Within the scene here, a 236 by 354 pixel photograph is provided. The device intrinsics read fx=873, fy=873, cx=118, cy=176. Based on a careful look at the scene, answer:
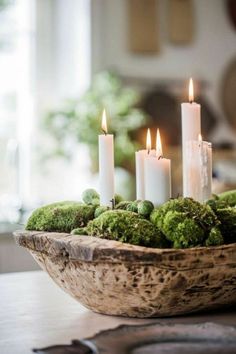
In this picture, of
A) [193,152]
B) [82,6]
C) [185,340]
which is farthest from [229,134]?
[185,340]

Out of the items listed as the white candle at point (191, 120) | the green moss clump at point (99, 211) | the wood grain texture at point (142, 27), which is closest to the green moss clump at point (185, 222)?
the green moss clump at point (99, 211)

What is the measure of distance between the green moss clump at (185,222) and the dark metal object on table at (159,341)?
139 millimetres

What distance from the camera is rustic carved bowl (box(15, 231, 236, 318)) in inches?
50.6

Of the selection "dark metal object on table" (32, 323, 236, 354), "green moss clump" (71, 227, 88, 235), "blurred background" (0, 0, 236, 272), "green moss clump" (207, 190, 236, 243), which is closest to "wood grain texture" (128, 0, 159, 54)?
"blurred background" (0, 0, 236, 272)

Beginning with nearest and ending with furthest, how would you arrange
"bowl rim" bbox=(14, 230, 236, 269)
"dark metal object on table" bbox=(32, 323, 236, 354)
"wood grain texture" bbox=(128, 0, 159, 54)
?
"dark metal object on table" bbox=(32, 323, 236, 354), "bowl rim" bbox=(14, 230, 236, 269), "wood grain texture" bbox=(128, 0, 159, 54)

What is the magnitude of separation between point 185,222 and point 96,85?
10.4 feet

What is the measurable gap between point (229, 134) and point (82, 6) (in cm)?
123

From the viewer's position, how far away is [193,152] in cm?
153

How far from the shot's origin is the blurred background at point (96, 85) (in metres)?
4.35

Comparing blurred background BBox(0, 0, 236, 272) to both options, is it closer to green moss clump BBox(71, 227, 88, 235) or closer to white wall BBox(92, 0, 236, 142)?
white wall BBox(92, 0, 236, 142)

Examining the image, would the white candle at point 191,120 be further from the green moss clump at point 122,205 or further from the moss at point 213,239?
the moss at point 213,239

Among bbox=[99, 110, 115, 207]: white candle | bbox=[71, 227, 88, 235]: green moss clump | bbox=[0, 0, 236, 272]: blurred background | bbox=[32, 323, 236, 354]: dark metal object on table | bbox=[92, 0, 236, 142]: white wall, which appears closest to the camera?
bbox=[32, 323, 236, 354]: dark metal object on table

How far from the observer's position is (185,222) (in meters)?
1.34

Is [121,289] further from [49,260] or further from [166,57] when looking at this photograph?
→ [166,57]
